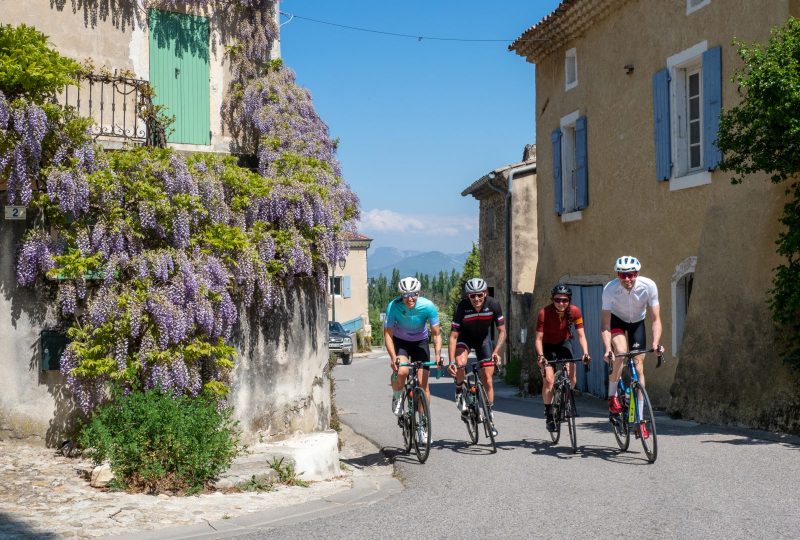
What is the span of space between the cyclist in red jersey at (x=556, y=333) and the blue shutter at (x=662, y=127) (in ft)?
19.3

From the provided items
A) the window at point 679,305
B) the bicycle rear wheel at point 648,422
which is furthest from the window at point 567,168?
the bicycle rear wheel at point 648,422

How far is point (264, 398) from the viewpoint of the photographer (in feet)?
29.9

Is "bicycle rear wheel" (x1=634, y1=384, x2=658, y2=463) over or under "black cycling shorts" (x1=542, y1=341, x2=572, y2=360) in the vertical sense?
under

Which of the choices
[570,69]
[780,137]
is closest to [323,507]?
[780,137]

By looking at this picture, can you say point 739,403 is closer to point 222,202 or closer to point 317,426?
point 317,426

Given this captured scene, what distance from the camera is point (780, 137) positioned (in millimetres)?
10352

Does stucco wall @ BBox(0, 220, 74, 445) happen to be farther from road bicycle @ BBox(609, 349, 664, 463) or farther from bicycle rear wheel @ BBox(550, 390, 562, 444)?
road bicycle @ BBox(609, 349, 664, 463)

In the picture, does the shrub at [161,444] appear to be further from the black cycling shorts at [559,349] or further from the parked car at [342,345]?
the parked car at [342,345]

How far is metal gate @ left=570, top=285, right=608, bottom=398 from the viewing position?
17297mm

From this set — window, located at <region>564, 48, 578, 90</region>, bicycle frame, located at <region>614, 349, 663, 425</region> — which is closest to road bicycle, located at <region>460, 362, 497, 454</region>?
bicycle frame, located at <region>614, 349, 663, 425</region>

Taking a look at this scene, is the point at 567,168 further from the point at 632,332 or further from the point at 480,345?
the point at 632,332

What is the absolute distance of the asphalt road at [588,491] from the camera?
619 centimetres

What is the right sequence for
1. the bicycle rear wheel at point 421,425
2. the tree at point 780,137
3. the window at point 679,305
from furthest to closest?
the window at point 679,305
the tree at point 780,137
the bicycle rear wheel at point 421,425

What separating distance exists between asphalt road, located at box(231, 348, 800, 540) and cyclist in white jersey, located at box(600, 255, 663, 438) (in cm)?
88
